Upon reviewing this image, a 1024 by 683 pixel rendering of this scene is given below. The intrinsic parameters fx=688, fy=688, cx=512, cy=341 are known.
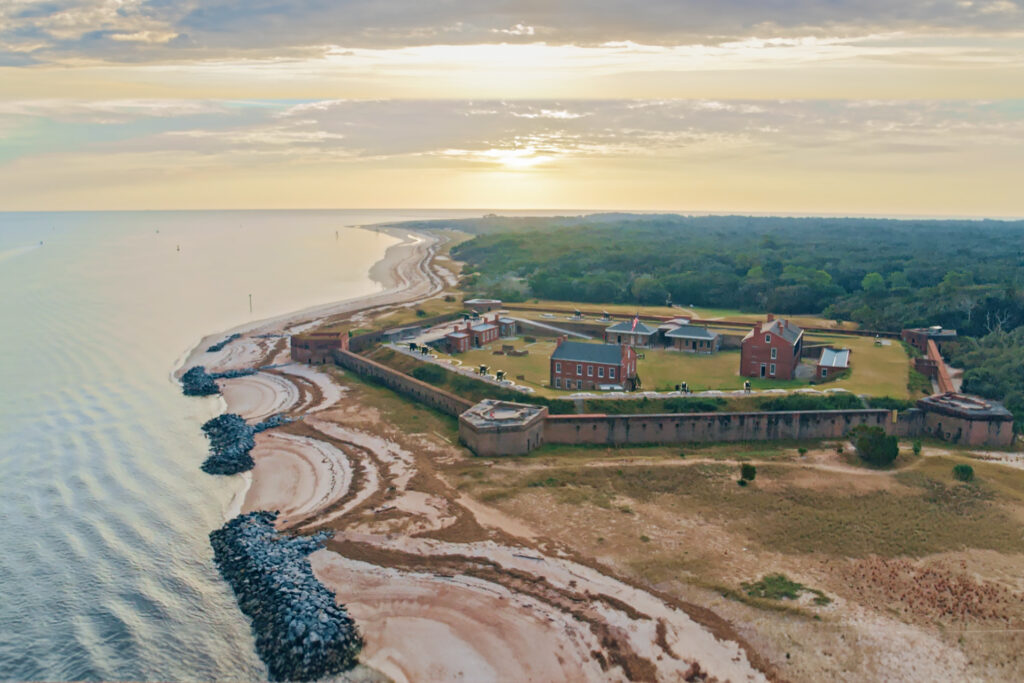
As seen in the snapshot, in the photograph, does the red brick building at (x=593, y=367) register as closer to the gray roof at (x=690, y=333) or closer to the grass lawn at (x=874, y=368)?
the gray roof at (x=690, y=333)

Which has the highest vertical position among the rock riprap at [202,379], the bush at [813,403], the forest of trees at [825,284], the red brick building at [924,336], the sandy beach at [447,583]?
the forest of trees at [825,284]

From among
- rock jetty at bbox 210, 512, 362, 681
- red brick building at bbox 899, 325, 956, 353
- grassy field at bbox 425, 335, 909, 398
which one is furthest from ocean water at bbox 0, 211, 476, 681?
red brick building at bbox 899, 325, 956, 353

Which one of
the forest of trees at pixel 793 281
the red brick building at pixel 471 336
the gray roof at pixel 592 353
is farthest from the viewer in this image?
the forest of trees at pixel 793 281

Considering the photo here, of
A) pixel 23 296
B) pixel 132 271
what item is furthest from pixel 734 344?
pixel 132 271

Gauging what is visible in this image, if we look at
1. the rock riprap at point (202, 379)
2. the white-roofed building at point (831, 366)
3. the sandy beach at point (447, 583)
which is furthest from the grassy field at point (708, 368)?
the rock riprap at point (202, 379)

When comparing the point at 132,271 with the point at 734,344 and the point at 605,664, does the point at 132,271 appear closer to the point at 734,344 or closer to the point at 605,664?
the point at 734,344

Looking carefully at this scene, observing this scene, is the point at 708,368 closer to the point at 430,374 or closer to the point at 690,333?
the point at 690,333

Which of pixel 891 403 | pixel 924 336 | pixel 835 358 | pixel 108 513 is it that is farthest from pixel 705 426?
pixel 924 336
